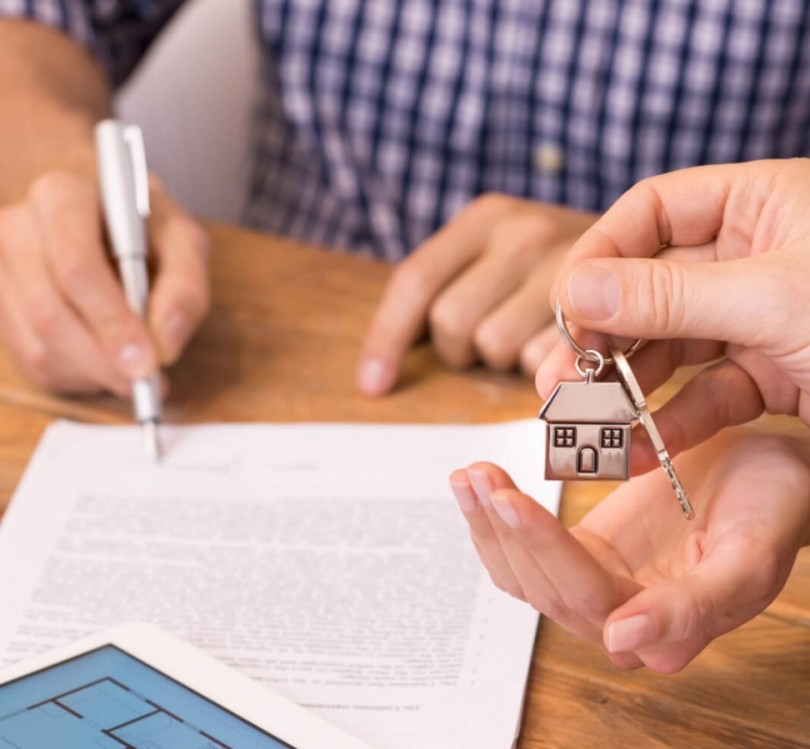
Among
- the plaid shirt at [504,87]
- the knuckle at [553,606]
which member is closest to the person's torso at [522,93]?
the plaid shirt at [504,87]

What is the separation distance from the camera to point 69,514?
2.44 feet

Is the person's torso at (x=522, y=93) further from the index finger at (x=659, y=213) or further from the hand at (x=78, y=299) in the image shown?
the index finger at (x=659, y=213)

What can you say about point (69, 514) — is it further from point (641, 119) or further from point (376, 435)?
point (641, 119)

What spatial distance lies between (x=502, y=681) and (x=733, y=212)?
0.28 m

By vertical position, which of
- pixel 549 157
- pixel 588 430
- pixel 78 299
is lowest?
pixel 549 157

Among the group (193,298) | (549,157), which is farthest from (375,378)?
(549,157)

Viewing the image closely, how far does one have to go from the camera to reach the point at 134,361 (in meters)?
0.84

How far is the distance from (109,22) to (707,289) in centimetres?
95

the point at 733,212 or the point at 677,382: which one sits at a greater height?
the point at 733,212

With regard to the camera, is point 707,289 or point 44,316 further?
point 44,316

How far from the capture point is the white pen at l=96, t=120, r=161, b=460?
845mm

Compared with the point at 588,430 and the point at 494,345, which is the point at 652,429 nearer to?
the point at 588,430

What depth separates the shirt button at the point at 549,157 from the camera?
1.25 m

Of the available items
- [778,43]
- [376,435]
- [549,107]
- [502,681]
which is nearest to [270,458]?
[376,435]
